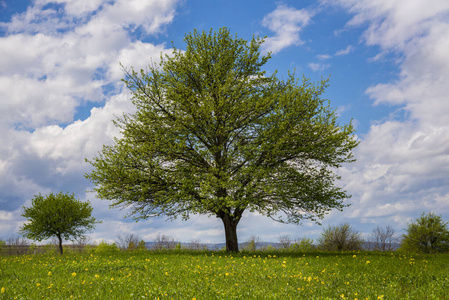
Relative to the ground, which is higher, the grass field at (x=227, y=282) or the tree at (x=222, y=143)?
the tree at (x=222, y=143)

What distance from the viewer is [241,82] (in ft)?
64.3

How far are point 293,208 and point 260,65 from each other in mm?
9589

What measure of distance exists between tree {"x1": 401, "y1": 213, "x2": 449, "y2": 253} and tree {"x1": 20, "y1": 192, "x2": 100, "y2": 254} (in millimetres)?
32735

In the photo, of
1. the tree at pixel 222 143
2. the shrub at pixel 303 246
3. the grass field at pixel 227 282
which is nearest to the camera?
the grass field at pixel 227 282

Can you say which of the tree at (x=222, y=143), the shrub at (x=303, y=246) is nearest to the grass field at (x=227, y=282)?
the tree at (x=222, y=143)

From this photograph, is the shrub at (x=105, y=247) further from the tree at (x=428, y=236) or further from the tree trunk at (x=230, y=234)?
the tree at (x=428, y=236)

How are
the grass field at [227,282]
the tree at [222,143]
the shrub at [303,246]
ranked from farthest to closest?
the shrub at [303,246] → the tree at [222,143] → the grass field at [227,282]

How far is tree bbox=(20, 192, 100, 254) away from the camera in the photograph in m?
30.0

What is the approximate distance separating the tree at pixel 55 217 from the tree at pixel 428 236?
107 feet

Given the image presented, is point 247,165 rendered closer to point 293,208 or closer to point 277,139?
point 277,139

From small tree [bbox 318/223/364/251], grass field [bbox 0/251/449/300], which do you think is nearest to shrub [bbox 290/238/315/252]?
small tree [bbox 318/223/364/251]

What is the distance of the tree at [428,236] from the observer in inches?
1165

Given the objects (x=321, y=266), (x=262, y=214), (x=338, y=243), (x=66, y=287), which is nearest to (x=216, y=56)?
(x=262, y=214)

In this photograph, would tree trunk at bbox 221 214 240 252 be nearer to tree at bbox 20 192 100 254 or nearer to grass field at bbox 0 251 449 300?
grass field at bbox 0 251 449 300
